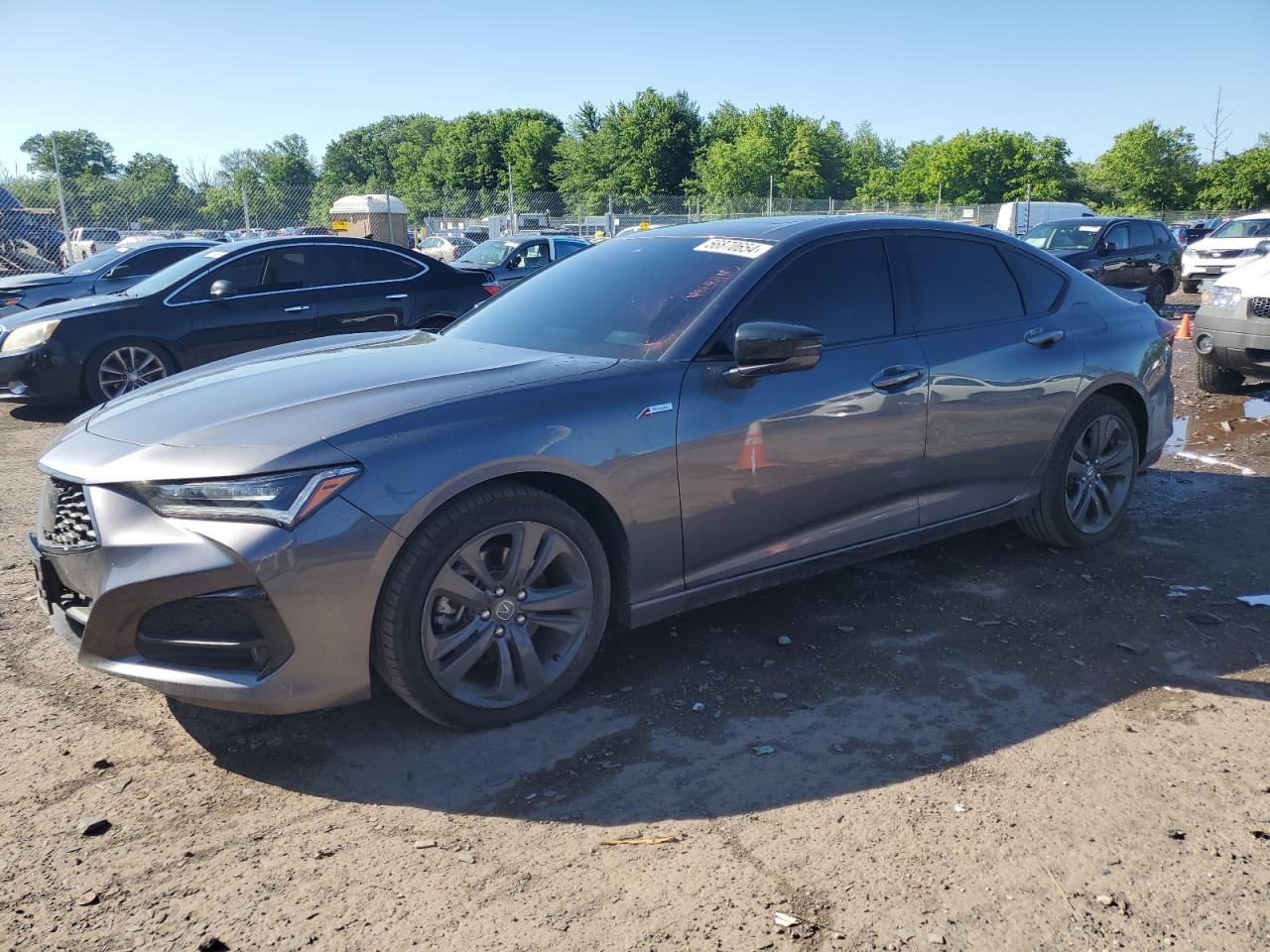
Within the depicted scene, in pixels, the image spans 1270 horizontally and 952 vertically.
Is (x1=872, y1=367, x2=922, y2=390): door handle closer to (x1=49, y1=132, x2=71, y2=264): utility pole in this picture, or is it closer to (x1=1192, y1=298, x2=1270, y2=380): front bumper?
(x1=1192, y1=298, x2=1270, y2=380): front bumper

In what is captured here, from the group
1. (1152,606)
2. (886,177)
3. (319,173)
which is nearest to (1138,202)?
(886,177)

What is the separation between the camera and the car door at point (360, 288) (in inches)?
369

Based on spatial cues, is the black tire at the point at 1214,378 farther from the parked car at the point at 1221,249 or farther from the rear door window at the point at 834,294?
the parked car at the point at 1221,249

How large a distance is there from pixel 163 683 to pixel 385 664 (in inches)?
24.1

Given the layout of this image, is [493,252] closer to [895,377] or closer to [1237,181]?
[895,377]

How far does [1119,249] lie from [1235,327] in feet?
27.5

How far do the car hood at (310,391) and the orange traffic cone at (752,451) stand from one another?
0.57 metres

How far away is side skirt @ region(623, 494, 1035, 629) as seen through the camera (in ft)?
11.5

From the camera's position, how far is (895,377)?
13.1 ft

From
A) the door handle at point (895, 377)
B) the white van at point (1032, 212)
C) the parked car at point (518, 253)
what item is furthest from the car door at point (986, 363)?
the white van at point (1032, 212)

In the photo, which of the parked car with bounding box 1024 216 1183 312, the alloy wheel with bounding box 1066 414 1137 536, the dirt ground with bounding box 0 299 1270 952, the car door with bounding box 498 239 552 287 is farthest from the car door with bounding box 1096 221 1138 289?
the dirt ground with bounding box 0 299 1270 952

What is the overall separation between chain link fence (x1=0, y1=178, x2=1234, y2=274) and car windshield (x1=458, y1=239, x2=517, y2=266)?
13.4ft

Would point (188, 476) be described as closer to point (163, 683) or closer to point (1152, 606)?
point (163, 683)

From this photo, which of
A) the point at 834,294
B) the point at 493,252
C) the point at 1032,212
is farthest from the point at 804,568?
the point at 1032,212
